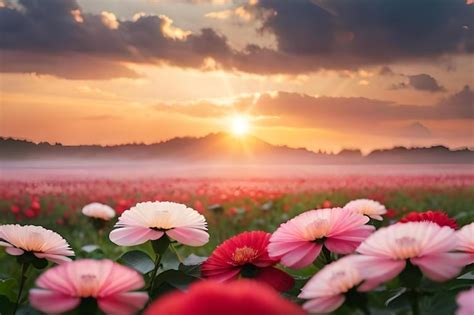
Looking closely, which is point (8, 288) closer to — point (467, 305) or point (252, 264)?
point (252, 264)

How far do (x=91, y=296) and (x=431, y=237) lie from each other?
15 centimetres

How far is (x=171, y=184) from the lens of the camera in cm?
327

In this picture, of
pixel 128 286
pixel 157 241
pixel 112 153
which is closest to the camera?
pixel 128 286

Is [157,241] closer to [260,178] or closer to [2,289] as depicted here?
[2,289]

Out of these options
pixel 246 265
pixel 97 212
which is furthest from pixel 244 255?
pixel 97 212

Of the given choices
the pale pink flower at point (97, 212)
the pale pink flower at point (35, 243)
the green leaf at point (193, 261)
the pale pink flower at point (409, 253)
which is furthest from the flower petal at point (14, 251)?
the pale pink flower at point (97, 212)

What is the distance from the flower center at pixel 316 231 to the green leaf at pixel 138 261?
11 centimetres

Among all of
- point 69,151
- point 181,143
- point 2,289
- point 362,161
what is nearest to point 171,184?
point 181,143

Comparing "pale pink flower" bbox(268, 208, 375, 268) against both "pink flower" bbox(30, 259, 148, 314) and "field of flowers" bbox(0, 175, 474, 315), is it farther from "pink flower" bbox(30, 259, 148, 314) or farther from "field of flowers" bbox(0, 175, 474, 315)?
"pink flower" bbox(30, 259, 148, 314)

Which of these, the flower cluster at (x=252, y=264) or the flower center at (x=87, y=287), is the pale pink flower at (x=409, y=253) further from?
the flower center at (x=87, y=287)

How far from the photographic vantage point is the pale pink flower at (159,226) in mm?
431

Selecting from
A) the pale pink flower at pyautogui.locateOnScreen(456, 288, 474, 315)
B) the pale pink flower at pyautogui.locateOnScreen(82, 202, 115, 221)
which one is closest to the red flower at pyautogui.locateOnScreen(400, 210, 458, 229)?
the pale pink flower at pyautogui.locateOnScreen(456, 288, 474, 315)

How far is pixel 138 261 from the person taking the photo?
1.52ft

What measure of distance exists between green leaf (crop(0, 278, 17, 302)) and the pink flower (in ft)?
0.54
